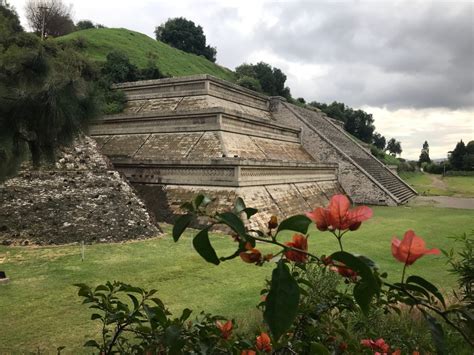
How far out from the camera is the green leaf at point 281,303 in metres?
1.00

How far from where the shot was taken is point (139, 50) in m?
34.6

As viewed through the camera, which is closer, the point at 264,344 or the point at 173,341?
the point at 173,341

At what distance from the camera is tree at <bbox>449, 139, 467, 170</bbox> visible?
136ft

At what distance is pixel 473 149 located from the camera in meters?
40.9

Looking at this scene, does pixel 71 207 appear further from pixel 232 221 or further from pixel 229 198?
pixel 232 221

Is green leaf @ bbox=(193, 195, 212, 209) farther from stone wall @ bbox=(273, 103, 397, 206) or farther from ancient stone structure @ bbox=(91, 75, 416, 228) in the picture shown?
stone wall @ bbox=(273, 103, 397, 206)

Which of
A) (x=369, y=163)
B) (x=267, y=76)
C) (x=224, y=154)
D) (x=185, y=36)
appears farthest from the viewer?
(x=185, y=36)

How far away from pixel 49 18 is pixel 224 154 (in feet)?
128

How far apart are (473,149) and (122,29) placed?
3955cm

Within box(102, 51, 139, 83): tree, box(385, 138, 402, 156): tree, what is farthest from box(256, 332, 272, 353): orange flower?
box(385, 138, 402, 156): tree

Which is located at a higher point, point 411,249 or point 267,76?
point 267,76

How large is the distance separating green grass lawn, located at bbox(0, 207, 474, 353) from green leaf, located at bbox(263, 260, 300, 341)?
3.40 m

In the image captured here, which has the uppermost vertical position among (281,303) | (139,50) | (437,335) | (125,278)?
(139,50)

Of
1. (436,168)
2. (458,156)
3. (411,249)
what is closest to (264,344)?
(411,249)
